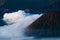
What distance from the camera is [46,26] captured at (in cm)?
200

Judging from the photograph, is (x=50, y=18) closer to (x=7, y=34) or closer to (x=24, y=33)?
(x=24, y=33)

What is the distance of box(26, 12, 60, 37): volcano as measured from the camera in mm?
1995

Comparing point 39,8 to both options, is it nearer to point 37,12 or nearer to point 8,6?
point 37,12

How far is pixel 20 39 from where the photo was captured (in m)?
2.02

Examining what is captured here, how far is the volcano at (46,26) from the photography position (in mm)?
1995

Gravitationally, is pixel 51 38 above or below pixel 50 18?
below

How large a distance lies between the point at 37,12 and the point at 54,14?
0.18 m

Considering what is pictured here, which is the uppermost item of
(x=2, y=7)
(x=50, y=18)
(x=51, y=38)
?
(x=2, y=7)

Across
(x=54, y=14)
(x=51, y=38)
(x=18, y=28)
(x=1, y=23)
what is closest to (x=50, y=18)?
(x=54, y=14)

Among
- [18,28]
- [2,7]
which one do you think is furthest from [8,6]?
[18,28]

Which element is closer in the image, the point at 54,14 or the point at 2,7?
the point at 54,14

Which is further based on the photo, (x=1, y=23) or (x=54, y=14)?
(x=1, y=23)

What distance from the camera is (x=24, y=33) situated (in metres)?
2.06

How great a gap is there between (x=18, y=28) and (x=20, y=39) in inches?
4.6
